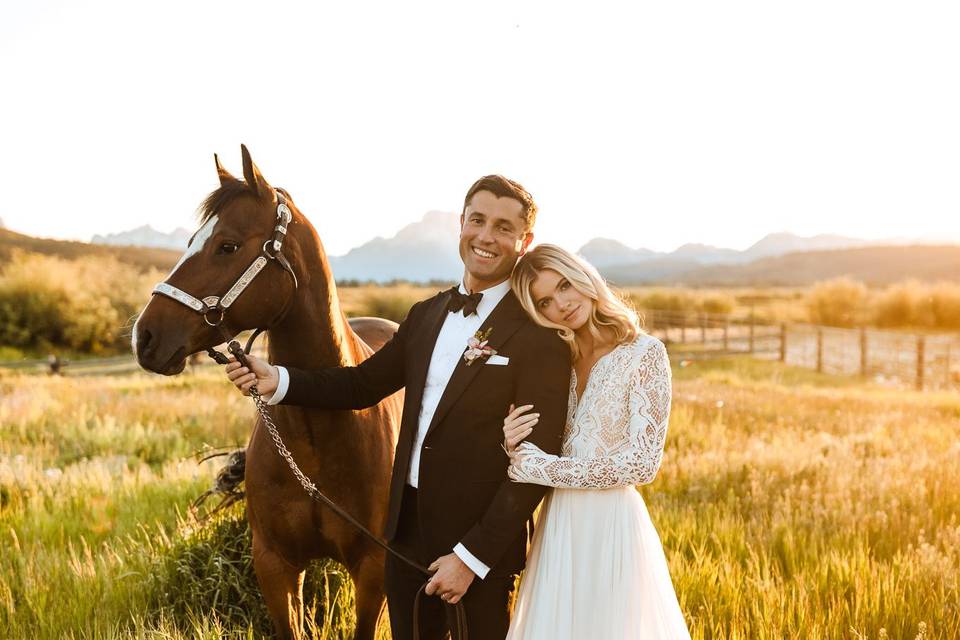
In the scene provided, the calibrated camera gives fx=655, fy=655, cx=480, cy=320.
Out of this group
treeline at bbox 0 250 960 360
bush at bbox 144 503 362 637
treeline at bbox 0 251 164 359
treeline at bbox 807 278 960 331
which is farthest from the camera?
treeline at bbox 807 278 960 331

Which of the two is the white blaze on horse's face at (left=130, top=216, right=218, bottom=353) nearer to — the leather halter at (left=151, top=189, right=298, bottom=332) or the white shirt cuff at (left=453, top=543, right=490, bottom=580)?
the leather halter at (left=151, top=189, right=298, bottom=332)

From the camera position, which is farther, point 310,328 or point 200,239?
point 310,328

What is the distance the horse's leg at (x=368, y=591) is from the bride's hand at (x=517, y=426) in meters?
1.12

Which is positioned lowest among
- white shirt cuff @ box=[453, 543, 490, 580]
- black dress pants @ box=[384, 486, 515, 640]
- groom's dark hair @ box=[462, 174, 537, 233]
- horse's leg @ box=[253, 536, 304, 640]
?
horse's leg @ box=[253, 536, 304, 640]

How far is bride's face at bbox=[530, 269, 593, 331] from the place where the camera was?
88.7 inches

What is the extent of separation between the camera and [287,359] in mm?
2672

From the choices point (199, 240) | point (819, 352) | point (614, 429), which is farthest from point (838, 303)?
point (199, 240)

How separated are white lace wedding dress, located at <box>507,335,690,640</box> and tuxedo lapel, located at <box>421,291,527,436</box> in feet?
1.08

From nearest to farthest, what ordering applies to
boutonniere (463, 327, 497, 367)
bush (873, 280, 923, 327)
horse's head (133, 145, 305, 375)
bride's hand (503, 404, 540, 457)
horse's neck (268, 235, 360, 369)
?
bride's hand (503, 404, 540, 457) < boutonniere (463, 327, 497, 367) < horse's head (133, 145, 305, 375) < horse's neck (268, 235, 360, 369) < bush (873, 280, 923, 327)

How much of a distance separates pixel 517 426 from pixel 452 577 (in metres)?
0.54

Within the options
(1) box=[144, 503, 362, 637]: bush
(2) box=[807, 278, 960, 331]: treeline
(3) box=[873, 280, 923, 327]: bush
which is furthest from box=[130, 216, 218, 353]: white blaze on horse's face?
(3) box=[873, 280, 923, 327]: bush

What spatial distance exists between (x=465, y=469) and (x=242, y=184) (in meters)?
1.39

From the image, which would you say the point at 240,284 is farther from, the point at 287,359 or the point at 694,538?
the point at 694,538

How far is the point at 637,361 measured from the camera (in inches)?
88.1
